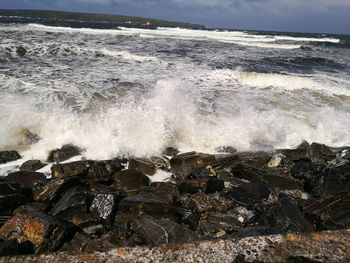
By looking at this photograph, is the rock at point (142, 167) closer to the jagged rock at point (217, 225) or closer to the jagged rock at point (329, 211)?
the jagged rock at point (217, 225)

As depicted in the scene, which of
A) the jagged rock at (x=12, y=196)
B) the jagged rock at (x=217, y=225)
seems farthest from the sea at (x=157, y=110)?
the jagged rock at (x=217, y=225)

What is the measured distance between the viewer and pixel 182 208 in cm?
451

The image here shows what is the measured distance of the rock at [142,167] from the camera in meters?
5.82

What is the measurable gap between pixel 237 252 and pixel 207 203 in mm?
2810

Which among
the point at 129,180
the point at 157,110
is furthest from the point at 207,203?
the point at 157,110

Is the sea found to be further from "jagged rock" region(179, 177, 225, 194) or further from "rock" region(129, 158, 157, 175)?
"jagged rock" region(179, 177, 225, 194)

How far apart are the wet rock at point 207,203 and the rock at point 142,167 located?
1263mm

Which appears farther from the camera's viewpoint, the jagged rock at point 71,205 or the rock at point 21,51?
the rock at point 21,51

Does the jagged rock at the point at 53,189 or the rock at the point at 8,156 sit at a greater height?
the jagged rock at the point at 53,189

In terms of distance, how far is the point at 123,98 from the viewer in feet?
31.0

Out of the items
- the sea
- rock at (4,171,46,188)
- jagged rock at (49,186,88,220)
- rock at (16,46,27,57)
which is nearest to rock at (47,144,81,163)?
the sea

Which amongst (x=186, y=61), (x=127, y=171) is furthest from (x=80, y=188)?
(x=186, y=61)

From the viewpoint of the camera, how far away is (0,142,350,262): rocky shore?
72.8 inches

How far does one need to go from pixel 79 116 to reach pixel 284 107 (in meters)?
5.28
